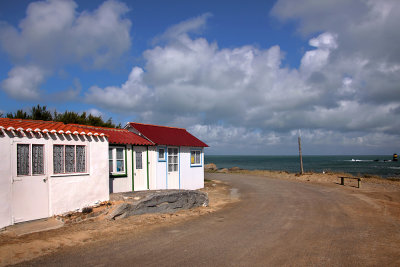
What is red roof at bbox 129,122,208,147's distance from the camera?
1716 centimetres

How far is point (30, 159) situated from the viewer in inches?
374

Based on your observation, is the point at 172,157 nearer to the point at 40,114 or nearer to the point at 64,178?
the point at 64,178

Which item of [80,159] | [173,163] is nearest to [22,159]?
[80,159]

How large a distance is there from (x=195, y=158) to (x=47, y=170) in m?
11.1

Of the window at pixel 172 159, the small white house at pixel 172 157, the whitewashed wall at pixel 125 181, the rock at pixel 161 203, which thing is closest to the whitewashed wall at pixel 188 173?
the small white house at pixel 172 157

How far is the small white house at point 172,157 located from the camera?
16.6 m

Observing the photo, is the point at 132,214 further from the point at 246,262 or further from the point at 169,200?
the point at 246,262

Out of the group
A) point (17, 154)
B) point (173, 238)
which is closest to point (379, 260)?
point (173, 238)

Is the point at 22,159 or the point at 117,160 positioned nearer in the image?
the point at 22,159

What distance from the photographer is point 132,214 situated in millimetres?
10469

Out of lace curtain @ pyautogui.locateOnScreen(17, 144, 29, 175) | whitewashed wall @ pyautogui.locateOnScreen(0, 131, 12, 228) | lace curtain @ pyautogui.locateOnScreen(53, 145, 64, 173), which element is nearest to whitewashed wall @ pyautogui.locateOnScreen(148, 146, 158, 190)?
lace curtain @ pyautogui.locateOnScreen(53, 145, 64, 173)

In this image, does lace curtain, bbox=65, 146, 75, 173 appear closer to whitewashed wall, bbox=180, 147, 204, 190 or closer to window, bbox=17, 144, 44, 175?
window, bbox=17, 144, 44, 175

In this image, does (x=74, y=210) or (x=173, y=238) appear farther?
(x=74, y=210)

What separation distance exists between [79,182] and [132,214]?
2376 mm
